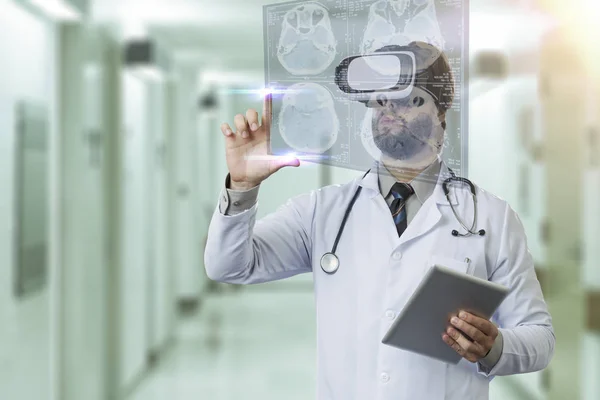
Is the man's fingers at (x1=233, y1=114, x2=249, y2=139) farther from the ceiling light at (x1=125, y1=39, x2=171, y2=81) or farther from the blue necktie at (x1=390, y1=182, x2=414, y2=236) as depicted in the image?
the ceiling light at (x1=125, y1=39, x2=171, y2=81)

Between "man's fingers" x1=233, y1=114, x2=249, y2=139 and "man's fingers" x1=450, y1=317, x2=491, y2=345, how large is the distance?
41 cm

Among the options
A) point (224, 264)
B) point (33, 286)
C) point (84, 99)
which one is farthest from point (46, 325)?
point (224, 264)

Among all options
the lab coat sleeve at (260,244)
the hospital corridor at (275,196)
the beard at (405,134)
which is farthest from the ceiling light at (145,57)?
the beard at (405,134)

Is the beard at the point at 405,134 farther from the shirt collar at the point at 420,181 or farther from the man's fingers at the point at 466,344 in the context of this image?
the man's fingers at the point at 466,344

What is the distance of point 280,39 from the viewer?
1.04m

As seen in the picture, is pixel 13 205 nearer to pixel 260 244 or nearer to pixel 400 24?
pixel 260 244

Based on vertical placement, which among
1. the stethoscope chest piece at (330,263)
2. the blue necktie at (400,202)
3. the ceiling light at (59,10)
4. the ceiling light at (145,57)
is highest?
the ceiling light at (59,10)

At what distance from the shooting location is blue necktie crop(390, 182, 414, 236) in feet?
3.50

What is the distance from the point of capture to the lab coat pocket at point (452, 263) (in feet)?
3.29

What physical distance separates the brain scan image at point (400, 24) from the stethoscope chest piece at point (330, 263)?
32cm

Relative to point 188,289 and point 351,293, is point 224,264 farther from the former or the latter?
point 188,289

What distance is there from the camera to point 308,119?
1.03m

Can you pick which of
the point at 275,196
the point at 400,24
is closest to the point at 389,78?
the point at 400,24

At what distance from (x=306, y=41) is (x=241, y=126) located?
16 centimetres
